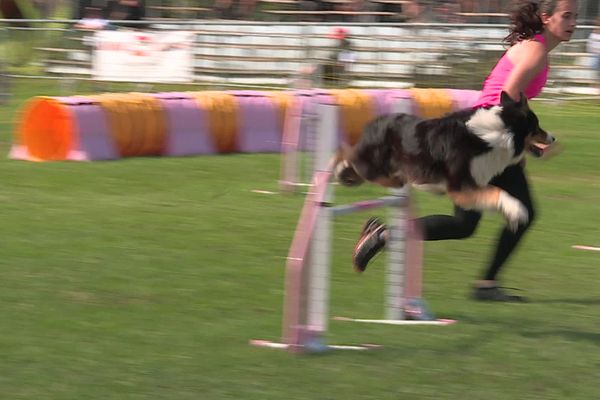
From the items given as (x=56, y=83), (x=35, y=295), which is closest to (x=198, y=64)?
(x=56, y=83)

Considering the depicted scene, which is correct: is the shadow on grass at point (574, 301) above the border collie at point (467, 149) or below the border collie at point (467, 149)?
below

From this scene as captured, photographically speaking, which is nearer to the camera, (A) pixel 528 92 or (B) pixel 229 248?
(A) pixel 528 92

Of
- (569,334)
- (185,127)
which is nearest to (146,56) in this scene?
(185,127)

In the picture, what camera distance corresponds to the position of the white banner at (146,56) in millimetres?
16688

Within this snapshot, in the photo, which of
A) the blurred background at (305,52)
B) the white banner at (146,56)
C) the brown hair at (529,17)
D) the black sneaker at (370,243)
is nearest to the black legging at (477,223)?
the black sneaker at (370,243)

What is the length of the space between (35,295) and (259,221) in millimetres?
3011

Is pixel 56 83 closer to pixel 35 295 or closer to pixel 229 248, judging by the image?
pixel 229 248

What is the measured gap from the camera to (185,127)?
1296cm

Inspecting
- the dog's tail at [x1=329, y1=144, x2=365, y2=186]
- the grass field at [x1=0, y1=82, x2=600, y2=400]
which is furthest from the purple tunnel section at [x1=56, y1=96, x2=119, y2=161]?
the dog's tail at [x1=329, y1=144, x2=365, y2=186]

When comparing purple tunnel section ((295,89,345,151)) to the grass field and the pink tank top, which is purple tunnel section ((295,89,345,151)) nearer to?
the grass field

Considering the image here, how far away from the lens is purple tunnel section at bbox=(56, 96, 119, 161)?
11984mm

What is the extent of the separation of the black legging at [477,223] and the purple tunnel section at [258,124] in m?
7.32

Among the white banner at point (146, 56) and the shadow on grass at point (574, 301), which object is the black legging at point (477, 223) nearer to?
the shadow on grass at point (574, 301)

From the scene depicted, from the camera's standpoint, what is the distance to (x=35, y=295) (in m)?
6.20
